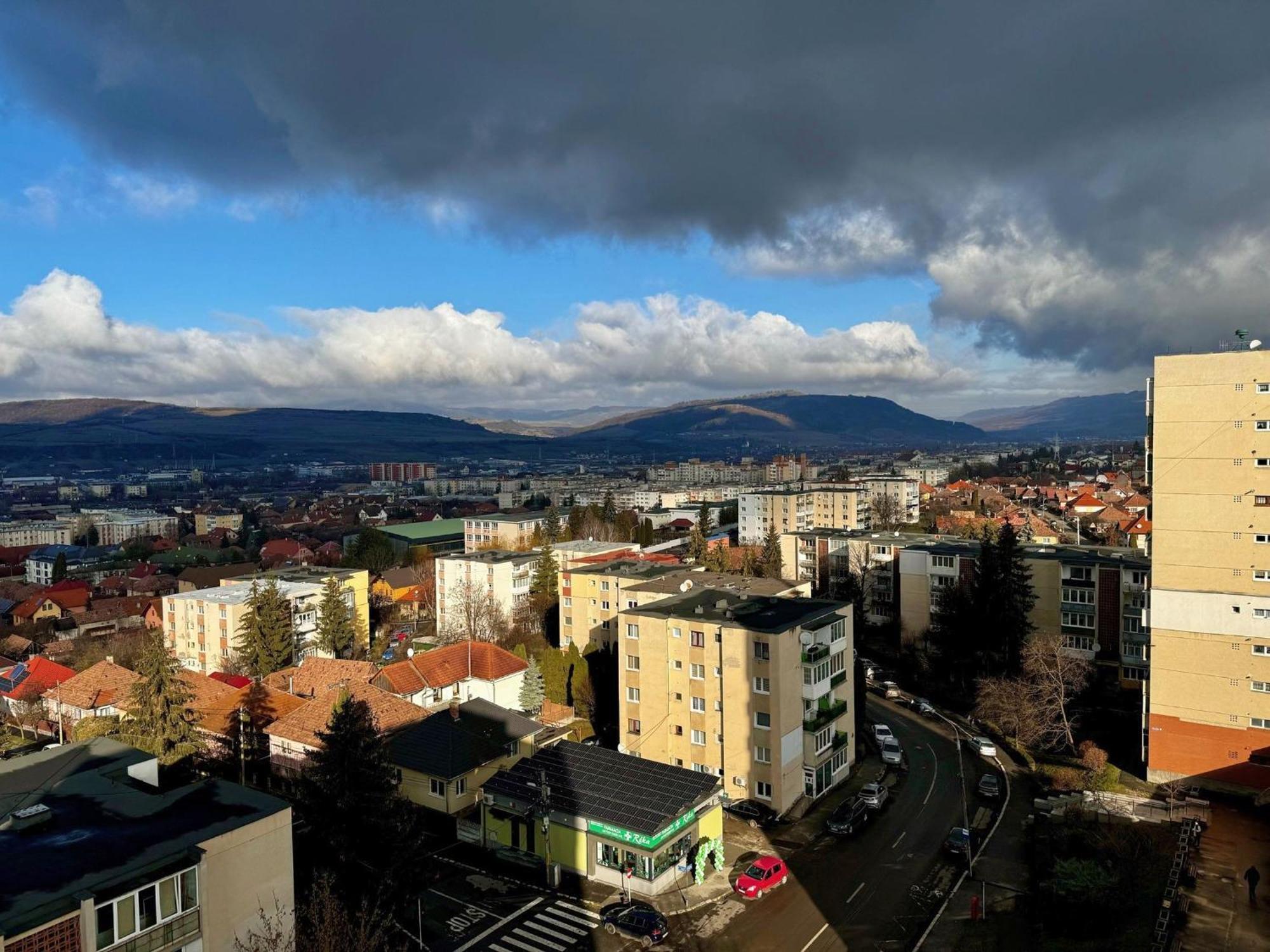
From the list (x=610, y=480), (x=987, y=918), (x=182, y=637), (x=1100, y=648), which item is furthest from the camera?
(x=610, y=480)

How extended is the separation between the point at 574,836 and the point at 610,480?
158 m

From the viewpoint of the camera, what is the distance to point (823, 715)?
910 inches

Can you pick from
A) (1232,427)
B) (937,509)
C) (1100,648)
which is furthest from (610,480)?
(1232,427)

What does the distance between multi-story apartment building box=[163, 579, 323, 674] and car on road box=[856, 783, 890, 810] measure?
2902 cm

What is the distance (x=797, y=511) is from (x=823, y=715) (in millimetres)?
51831

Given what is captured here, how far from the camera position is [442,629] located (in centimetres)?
4409

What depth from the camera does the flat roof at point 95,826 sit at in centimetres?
982

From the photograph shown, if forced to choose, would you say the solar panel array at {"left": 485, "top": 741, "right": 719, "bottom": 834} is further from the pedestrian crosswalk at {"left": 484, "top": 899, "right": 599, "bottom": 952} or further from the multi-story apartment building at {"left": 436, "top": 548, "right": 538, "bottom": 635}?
the multi-story apartment building at {"left": 436, "top": 548, "right": 538, "bottom": 635}

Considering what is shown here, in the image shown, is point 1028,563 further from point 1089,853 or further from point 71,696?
point 71,696

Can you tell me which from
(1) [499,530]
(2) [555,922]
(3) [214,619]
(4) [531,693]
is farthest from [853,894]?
(1) [499,530]

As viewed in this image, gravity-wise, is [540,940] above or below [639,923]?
below

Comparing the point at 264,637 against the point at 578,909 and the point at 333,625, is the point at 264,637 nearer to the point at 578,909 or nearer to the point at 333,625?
the point at 333,625

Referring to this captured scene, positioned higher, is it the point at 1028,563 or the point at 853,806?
the point at 1028,563

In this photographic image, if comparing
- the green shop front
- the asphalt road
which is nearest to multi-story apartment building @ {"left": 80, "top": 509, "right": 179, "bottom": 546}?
the green shop front
